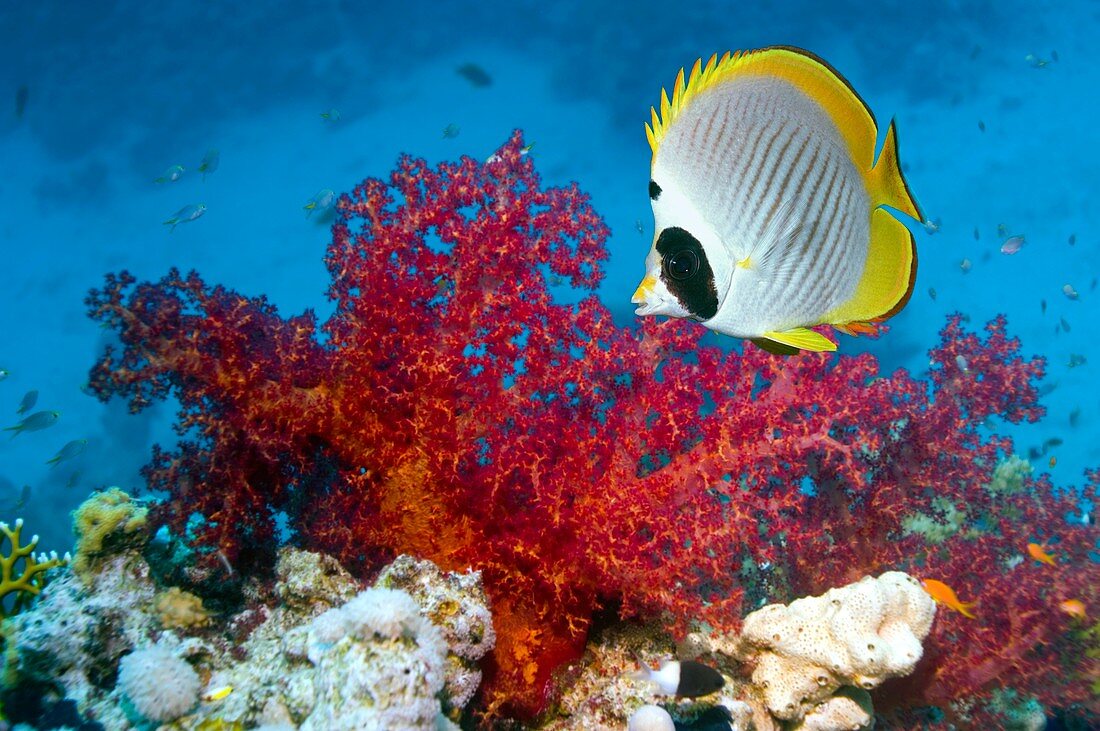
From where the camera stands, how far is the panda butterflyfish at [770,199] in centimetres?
121

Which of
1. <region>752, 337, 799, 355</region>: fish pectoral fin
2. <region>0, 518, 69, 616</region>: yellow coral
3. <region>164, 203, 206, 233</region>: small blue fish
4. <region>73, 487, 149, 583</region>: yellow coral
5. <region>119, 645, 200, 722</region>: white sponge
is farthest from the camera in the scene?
<region>164, 203, 206, 233</region>: small blue fish

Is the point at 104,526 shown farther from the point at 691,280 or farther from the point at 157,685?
the point at 691,280

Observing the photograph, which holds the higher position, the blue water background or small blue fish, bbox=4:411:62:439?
the blue water background

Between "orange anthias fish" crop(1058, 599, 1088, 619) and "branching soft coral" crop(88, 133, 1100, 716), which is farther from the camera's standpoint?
"orange anthias fish" crop(1058, 599, 1088, 619)

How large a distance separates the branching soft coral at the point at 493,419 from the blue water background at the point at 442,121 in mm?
18275

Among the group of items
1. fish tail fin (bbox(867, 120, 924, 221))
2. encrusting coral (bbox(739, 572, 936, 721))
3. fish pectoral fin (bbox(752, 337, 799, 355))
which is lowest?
encrusting coral (bbox(739, 572, 936, 721))

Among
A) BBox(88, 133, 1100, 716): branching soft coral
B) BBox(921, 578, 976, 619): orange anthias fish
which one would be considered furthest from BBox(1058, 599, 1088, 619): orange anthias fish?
BBox(88, 133, 1100, 716): branching soft coral

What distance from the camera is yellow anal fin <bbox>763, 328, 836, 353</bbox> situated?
1.25m

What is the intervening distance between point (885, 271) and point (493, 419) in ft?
6.84

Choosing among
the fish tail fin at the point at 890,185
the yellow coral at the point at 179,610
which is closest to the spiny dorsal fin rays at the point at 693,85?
the fish tail fin at the point at 890,185

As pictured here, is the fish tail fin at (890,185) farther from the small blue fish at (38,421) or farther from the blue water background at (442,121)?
the blue water background at (442,121)

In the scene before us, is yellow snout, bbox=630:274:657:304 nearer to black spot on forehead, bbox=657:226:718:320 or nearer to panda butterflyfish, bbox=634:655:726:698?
black spot on forehead, bbox=657:226:718:320

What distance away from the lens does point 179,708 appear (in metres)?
2.29

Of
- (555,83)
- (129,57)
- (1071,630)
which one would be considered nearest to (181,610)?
(1071,630)
